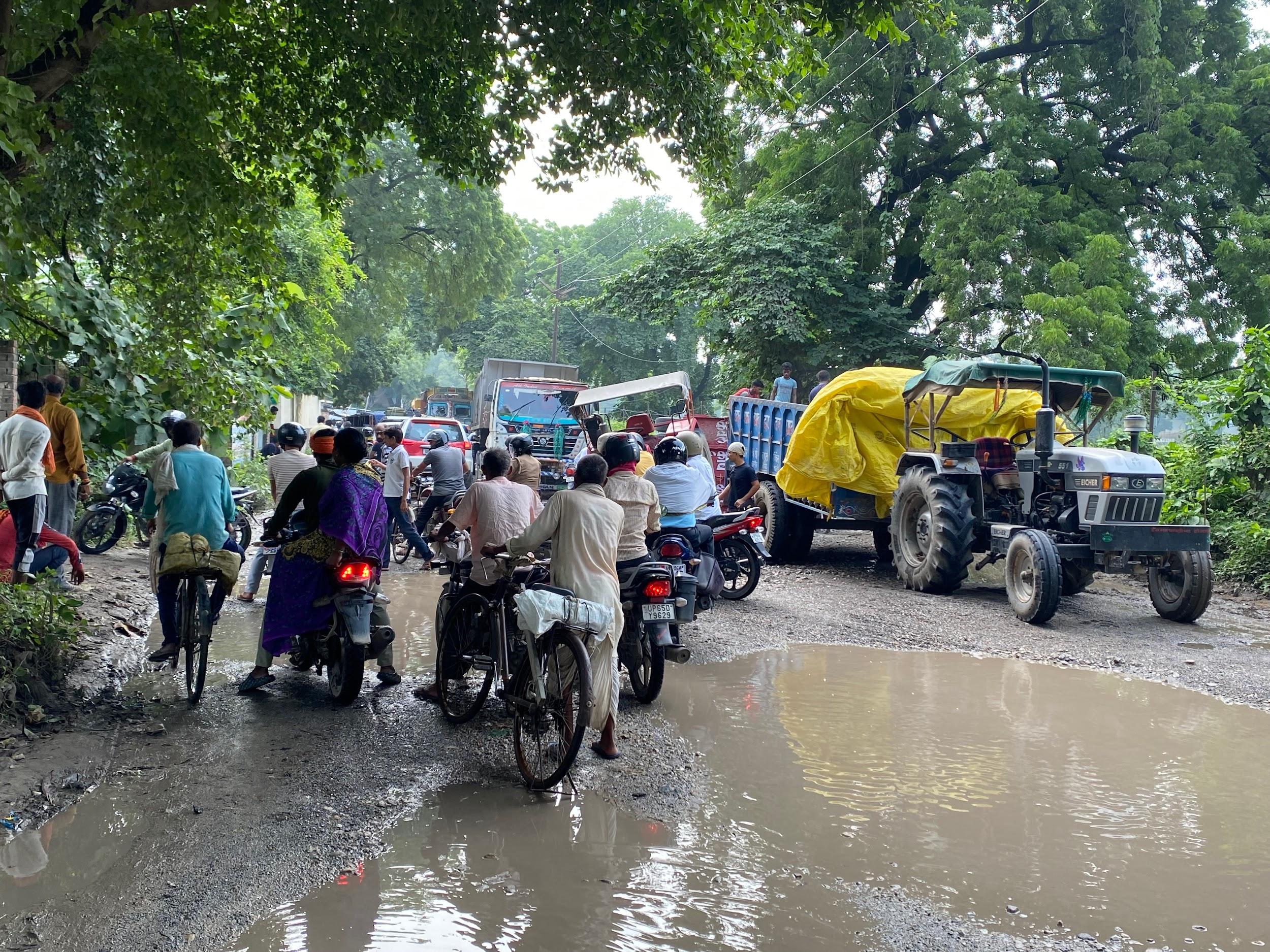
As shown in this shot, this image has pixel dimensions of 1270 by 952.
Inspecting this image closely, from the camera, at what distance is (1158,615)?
34.4ft

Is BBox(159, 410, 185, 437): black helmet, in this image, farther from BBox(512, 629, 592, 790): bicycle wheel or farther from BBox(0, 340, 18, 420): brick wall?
BBox(512, 629, 592, 790): bicycle wheel

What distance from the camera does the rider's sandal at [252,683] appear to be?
269 inches

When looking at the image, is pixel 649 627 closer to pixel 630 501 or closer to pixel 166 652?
pixel 630 501

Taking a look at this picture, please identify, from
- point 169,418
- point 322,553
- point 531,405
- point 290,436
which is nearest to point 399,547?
point 169,418

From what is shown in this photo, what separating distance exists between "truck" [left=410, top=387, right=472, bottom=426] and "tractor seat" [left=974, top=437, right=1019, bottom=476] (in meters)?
37.4

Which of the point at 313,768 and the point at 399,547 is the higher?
the point at 399,547

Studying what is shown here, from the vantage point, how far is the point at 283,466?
947 cm

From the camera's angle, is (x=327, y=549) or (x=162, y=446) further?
(x=162, y=446)

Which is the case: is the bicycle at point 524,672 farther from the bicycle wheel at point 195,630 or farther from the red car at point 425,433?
the red car at point 425,433

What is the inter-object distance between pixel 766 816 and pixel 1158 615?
714 cm

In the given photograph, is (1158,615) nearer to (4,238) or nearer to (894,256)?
(4,238)

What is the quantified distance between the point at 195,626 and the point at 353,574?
1.09 metres

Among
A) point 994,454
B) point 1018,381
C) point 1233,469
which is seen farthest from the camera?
point 1233,469

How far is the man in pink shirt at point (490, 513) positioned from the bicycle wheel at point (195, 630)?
1.32 m
